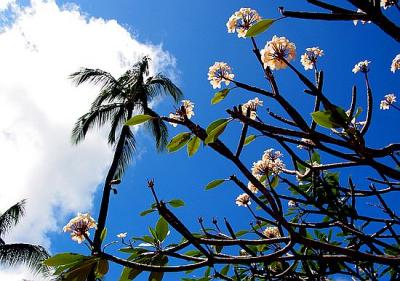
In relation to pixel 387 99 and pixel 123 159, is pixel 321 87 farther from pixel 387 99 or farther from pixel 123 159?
pixel 123 159

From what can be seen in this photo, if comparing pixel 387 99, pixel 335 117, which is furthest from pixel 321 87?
pixel 387 99

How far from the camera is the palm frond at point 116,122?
14578mm

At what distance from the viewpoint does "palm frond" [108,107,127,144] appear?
1458cm

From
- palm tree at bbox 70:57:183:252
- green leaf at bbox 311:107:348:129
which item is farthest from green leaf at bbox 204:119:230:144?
palm tree at bbox 70:57:183:252

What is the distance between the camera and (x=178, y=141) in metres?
1.96

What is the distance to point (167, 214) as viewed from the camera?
1.52 m

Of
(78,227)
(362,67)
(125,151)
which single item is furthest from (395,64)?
(125,151)

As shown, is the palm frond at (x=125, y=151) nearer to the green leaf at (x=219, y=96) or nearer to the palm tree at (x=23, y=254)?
the palm tree at (x=23, y=254)

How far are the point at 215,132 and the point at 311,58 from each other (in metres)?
0.81

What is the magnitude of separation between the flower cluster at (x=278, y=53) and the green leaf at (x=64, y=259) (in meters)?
1.10

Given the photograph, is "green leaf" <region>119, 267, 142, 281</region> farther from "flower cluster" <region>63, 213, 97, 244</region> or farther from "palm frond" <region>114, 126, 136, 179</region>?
"palm frond" <region>114, 126, 136, 179</region>

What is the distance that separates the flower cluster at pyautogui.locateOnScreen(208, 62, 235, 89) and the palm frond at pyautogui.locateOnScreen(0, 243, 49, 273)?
45.7 feet

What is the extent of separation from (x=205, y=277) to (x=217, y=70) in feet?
3.98

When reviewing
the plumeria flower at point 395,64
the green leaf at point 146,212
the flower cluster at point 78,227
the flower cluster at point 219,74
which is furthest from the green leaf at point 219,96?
the plumeria flower at point 395,64
